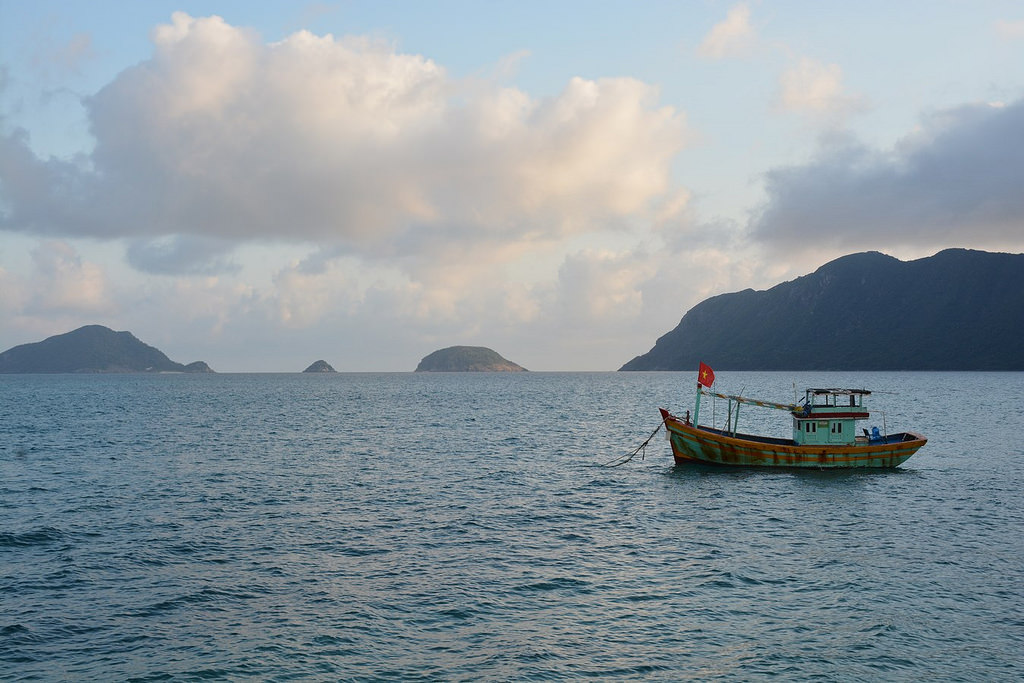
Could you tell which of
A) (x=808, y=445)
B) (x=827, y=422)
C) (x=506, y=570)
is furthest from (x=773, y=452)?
(x=506, y=570)

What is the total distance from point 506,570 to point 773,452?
34409mm

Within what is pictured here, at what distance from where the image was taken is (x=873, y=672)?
20.2 meters

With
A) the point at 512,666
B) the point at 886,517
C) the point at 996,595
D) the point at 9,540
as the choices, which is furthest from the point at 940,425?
the point at 9,540

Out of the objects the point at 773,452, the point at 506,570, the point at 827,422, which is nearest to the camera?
the point at 506,570

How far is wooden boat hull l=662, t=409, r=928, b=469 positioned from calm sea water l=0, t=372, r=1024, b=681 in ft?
4.50

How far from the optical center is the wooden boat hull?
56750 millimetres

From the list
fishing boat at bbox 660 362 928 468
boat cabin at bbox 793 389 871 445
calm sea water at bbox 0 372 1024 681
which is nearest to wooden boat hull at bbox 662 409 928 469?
fishing boat at bbox 660 362 928 468

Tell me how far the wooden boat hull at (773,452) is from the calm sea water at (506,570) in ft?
4.50

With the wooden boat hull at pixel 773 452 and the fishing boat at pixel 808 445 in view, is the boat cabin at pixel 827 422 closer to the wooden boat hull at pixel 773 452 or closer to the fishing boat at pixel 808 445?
the fishing boat at pixel 808 445

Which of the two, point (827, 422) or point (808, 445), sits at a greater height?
point (827, 422)

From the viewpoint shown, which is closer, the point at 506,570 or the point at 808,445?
the point at 506,570

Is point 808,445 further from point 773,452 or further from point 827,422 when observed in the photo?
point 773,452

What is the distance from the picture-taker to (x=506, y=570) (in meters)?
29.6

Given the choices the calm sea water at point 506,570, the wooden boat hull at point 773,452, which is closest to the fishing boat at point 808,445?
the wooden boat hull at point 773,452
